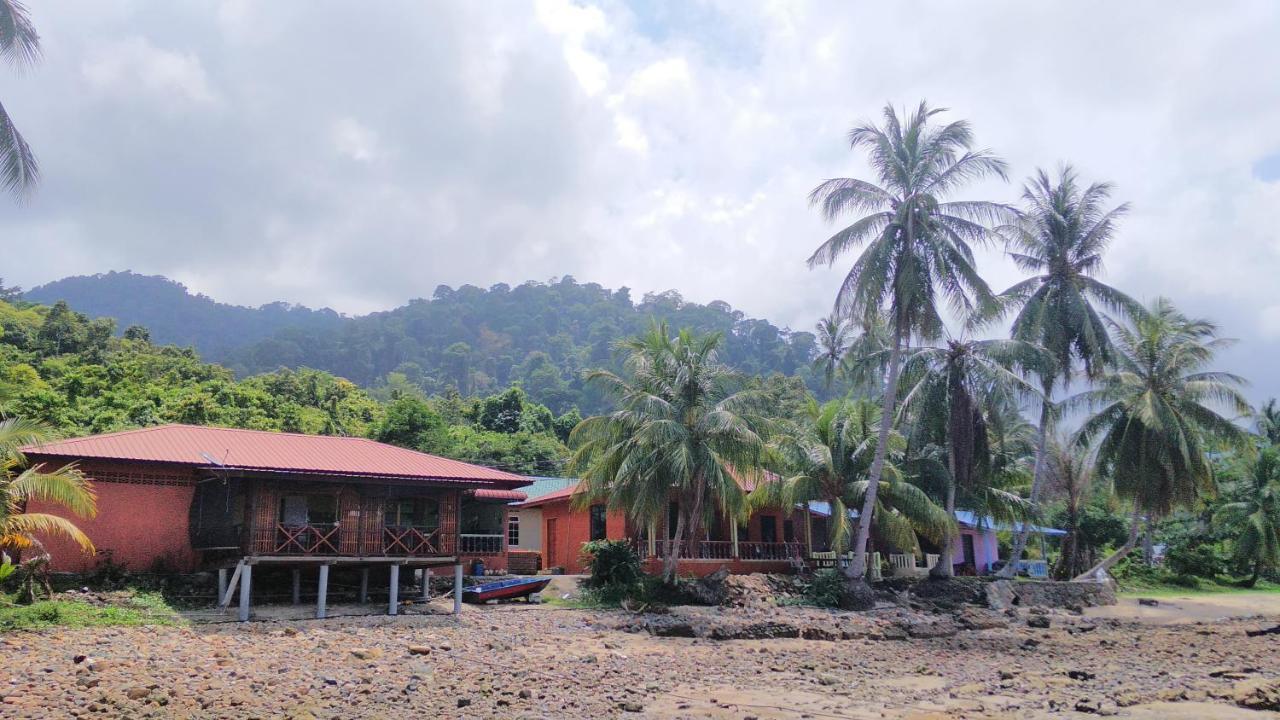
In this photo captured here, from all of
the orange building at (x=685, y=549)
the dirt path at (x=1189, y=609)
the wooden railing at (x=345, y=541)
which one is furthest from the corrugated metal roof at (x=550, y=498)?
the dirt path at (x=1189, y=609)

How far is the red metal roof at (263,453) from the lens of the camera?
18047 mm

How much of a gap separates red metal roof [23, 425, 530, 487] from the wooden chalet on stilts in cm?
2

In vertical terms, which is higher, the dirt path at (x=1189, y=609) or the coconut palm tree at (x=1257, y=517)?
the coconut palm tree at (x=1257, y=517)

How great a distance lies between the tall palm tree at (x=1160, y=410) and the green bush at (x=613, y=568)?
57.8 ft

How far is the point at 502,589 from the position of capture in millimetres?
22547

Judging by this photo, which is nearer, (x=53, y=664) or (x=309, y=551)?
(x=53, y=664)

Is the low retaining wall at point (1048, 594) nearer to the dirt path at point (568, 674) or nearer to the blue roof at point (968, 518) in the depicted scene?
the blue roof at point (968, 518)

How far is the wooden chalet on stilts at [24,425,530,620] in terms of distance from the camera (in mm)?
18078

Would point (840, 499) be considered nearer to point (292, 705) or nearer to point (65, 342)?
point (292, 705)

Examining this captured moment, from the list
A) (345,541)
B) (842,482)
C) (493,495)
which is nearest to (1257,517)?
(842,482)

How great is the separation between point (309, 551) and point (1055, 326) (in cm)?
2464

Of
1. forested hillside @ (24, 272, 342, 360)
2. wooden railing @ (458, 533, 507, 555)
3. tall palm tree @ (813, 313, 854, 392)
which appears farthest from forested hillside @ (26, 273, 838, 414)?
wooden railing @ (458, 533, 507, 555)

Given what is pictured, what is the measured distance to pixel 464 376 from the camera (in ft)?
323

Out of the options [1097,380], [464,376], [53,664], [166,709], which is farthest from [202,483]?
[464,376]
